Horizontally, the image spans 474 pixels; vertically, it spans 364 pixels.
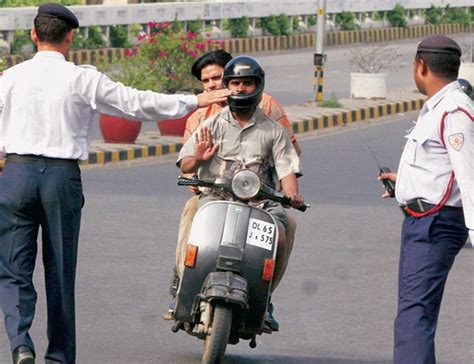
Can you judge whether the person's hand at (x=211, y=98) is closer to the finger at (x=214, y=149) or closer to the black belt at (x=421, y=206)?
the finger at (x=214, y=149)

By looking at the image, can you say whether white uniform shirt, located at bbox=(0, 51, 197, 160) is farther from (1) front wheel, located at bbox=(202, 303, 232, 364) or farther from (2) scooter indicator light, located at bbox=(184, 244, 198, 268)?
(1) front wheel, located at bbox=(202, 303, 232, 364)

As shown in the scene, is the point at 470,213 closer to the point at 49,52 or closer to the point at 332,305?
the point at 49,52

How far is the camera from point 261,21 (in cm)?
3597

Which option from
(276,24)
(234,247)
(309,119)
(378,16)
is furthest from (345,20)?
(234,247)

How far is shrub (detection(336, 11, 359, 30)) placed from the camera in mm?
39162

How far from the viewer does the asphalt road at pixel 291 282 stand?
739 centimetres

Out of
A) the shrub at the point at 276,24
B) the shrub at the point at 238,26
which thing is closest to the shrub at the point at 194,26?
the shrub at the point at 238,26

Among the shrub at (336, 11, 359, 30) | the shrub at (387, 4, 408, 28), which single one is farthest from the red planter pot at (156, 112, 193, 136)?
the shrub at (387, 4, 408, 28)

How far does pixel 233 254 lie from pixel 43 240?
0.88m

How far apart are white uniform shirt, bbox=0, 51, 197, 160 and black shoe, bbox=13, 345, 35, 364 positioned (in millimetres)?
817

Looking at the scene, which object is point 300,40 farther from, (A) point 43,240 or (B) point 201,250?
(A) point 43,240

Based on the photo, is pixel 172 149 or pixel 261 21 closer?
pixel 172 149

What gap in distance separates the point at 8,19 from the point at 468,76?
8193 mm

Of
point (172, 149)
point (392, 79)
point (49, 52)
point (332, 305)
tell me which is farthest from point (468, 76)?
point (49, 52)
